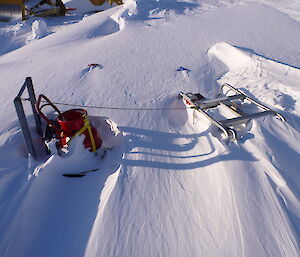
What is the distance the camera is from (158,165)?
278 cm

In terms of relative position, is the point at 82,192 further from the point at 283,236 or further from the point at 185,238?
the point at 283,236

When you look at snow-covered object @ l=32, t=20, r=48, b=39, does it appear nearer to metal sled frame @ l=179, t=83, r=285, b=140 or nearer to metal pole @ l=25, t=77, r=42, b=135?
metal pole @ l=25, t=77, r=42, b=135

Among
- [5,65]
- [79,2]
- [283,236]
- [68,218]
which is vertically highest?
[283,236]

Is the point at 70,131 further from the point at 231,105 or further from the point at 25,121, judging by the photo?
the point at 231,105

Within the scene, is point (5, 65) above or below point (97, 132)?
below

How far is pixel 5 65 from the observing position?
5.56m

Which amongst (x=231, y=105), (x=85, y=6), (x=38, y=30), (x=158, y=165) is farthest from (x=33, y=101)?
(x=85, y=6)

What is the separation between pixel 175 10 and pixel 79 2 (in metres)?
8.47

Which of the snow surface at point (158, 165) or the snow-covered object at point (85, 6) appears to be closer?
the snow surface at point (158, 165)

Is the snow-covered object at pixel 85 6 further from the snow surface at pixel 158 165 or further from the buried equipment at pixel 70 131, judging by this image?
the buried equipment at pixel 70 131

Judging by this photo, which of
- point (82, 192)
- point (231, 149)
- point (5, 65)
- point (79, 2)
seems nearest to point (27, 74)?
point (5, 65)

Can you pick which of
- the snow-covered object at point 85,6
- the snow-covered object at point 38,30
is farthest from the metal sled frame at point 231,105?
the snow-covered object at point 85,6

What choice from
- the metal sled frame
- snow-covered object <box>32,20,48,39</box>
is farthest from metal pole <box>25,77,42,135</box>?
snow-covered object <box>32,20,48,39</box>

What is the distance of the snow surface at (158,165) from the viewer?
2164mm
